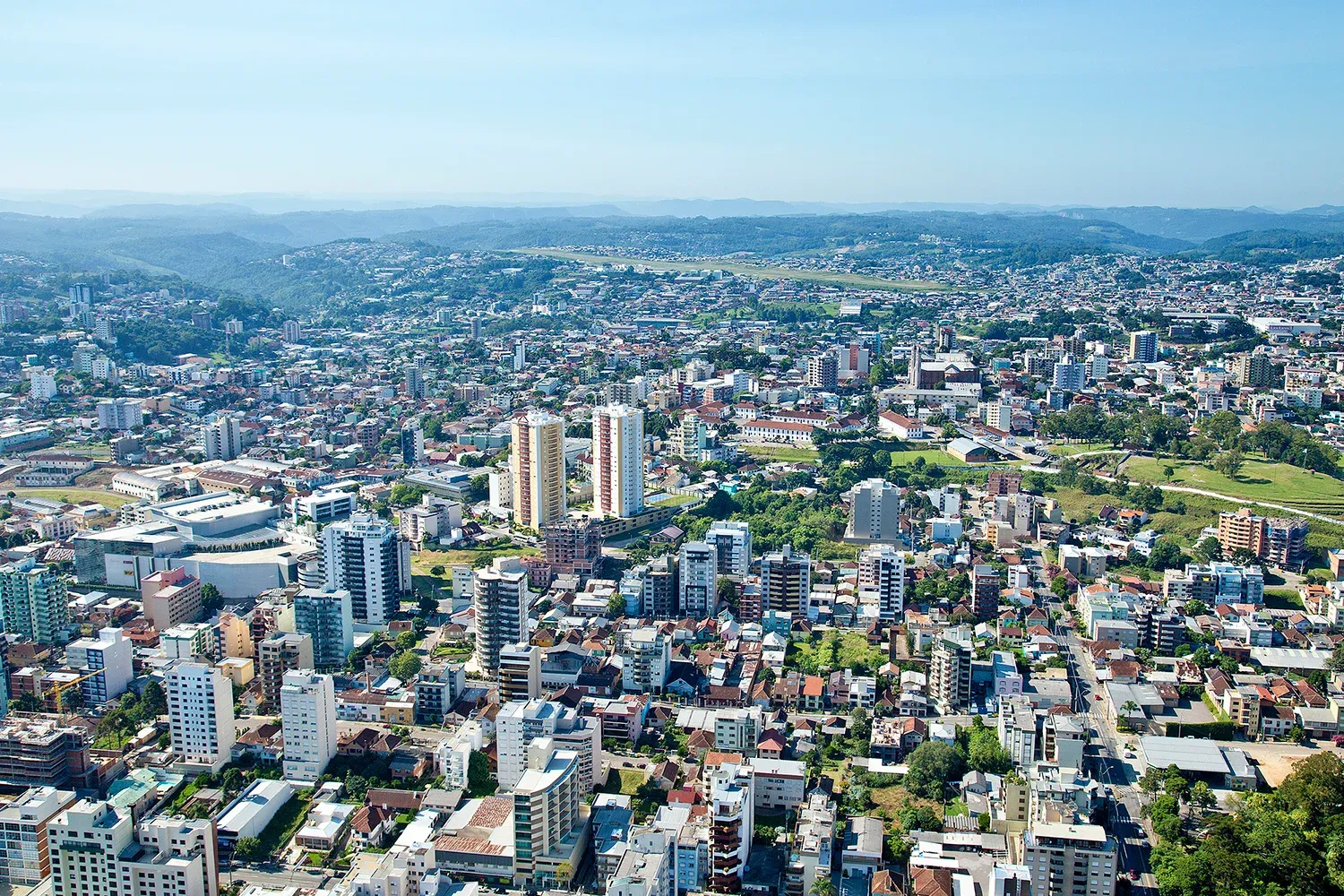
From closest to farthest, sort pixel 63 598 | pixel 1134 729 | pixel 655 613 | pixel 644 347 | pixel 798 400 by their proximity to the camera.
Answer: pixel 1134 729 → pixel 63 598 → pixel 655 613 → pixel 798 400 → pixel 644 347

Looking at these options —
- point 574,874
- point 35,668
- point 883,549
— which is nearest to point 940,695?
point 883,549

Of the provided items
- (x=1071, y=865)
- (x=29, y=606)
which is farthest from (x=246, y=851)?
(x=1071, y=865)

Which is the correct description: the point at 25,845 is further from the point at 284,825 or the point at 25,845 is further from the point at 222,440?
the point at 222,440

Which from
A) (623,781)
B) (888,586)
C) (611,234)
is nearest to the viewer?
(623,781)

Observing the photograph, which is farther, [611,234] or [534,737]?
[611,234]

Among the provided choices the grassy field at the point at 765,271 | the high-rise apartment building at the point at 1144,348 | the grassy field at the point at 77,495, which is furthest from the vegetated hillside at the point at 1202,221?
the grassy field at the point at 77,495

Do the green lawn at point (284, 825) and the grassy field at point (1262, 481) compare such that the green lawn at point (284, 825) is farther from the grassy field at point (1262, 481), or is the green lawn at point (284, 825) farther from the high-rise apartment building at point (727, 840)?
the grassy field at point (1262, 481)

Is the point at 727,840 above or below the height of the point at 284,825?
above

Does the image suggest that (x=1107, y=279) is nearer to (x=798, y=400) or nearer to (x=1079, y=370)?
(x=1079, y=370)
